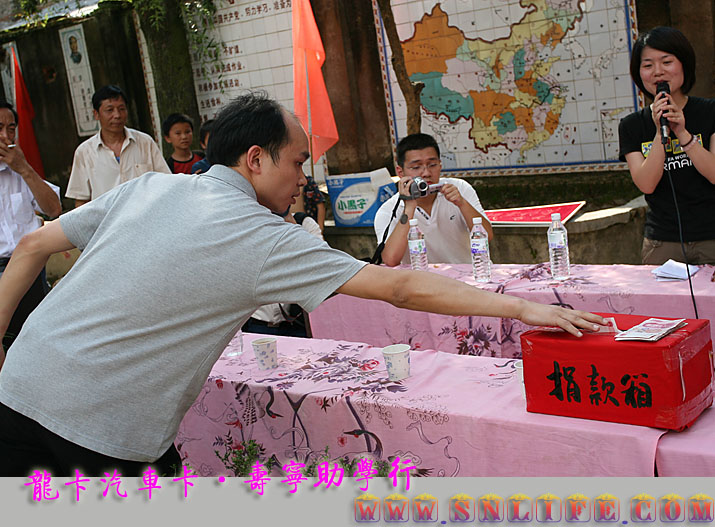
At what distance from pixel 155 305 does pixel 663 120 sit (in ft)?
7.07

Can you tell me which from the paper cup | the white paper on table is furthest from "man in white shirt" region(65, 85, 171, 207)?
the white paper on table

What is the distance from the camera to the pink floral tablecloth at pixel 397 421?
1.70m

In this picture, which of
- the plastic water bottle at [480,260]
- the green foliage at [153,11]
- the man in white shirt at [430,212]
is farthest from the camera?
the green foliage at [153,11]

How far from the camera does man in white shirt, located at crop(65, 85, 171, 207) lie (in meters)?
5.02

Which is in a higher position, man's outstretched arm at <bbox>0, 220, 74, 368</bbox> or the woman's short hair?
the woman's short hair

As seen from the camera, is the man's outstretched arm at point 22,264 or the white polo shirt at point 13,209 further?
the white polo shirt at point 13,209

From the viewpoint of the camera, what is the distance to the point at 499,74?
5715mm

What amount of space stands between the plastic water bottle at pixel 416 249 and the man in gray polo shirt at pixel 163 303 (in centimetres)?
184

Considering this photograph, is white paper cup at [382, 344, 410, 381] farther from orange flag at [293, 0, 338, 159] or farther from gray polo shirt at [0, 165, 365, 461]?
orange flag at [293, 0, 338, 159]

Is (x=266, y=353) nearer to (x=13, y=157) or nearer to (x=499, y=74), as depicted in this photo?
(x=13, y=157)

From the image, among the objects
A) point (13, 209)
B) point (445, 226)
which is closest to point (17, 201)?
point (13, 209)

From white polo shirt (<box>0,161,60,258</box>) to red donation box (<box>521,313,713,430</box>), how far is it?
10.8 feet

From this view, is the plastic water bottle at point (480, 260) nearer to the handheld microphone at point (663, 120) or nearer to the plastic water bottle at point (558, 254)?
the plastic water bottle at point (558, 254)

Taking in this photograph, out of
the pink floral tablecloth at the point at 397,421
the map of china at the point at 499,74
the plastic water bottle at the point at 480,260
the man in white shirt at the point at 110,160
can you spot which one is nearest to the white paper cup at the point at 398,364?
the pink floral tablecloth at the point at 397,421
